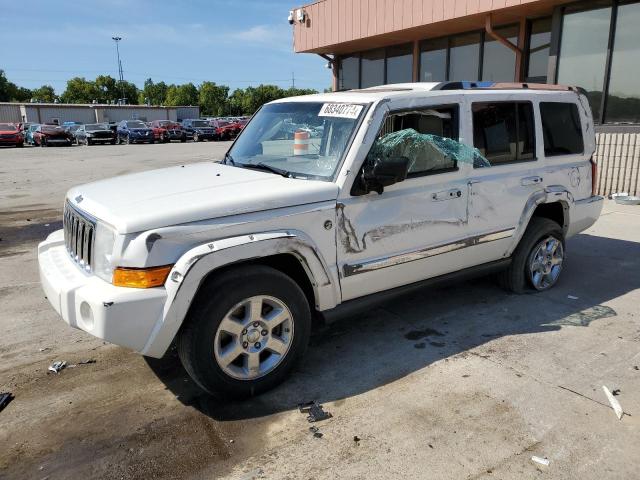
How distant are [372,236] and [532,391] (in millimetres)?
1424

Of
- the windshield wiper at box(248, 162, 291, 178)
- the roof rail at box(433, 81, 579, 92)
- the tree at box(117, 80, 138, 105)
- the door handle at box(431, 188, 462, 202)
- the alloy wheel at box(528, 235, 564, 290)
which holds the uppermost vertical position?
the tree at box(117, 80, 138, 105)

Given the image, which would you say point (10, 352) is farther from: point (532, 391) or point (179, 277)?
point (532, 391)

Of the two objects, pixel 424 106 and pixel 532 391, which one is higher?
pixel 424 106

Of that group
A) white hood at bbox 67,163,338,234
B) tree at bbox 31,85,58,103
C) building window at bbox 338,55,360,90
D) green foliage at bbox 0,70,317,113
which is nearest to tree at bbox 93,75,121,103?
green foliage at bbox 0,70,317,113

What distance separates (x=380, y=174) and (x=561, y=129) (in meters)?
2.51

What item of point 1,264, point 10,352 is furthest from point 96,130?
point 10,352

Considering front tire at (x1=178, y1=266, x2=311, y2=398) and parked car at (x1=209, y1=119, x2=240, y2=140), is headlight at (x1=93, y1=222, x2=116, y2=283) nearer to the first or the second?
front tire at (x1=178, y1=266, x2=311, y2=398)

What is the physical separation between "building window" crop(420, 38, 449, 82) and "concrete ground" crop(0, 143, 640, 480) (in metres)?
10.3

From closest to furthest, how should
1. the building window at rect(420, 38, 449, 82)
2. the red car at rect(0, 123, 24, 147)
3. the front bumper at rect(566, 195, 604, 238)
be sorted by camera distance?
the front bumper at rect(566, 195, 604, 238) < the building window at rect(420, 38, 449, 82) < the red car at rect(0, 123, 24, 147)

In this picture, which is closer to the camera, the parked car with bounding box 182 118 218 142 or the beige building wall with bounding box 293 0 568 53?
the beige building wall with bounding box 293 0 568 53

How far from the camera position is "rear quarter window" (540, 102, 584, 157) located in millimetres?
4754

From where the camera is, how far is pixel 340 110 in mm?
3752

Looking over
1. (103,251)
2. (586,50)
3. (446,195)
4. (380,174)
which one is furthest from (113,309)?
(586,50)

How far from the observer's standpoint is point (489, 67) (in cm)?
1272
